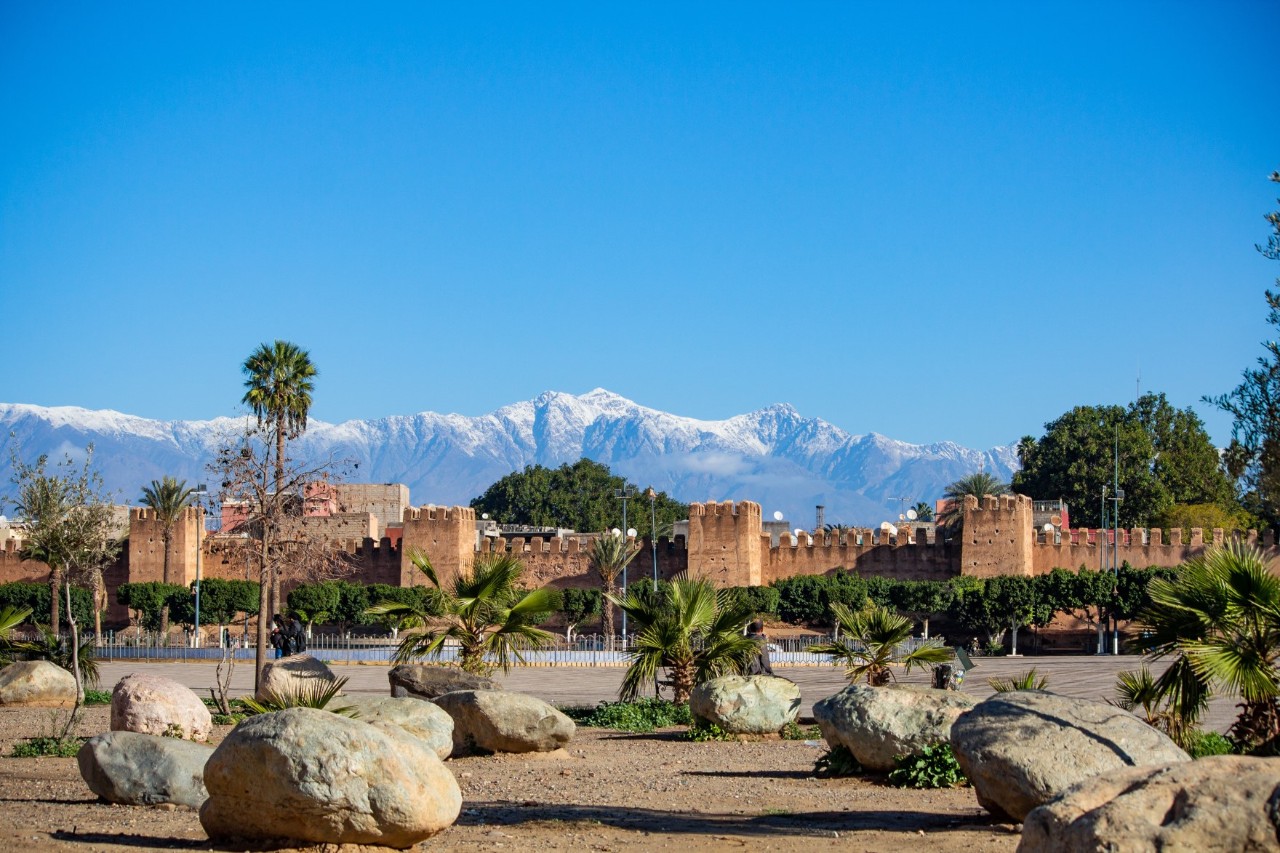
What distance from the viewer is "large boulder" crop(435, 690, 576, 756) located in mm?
13453

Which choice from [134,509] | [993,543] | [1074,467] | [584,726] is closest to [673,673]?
[584,726]

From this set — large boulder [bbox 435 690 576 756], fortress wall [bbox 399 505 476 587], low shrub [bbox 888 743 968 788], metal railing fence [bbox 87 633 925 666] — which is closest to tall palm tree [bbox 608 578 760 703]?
large boulder [bbox 435 690 576 756]

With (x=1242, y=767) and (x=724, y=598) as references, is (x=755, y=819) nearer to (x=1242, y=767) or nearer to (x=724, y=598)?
(x=1242, y=767)

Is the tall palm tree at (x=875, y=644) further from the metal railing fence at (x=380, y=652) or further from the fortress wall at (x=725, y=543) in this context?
the fortress wall at (x=725, y=543)

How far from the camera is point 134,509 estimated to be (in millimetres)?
52688

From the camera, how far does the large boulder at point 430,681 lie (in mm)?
15281

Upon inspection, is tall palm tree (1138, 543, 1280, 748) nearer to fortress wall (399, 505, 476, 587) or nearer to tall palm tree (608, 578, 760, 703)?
tall palm tree (608, 578, 760, 703)

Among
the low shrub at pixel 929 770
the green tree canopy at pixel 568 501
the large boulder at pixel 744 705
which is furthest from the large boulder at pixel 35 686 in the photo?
the green tree canopy at pixel 568 501

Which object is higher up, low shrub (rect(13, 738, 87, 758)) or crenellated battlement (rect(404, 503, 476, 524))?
crenellated battlement (rect(404, 503, 476, 524))

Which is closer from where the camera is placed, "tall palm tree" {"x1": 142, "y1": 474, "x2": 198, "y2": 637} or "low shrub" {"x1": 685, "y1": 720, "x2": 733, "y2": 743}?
"low shrub" {"x1": 685, "y1": 720, "x2": 733, "y2": 743}

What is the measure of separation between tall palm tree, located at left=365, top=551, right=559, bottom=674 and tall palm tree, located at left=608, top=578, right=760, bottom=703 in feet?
4.21

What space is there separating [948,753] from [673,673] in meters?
6.69

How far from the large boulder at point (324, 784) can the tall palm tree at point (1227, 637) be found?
→ 4.73 metres

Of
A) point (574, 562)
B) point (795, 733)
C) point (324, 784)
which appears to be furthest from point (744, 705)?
point (574, 562)
